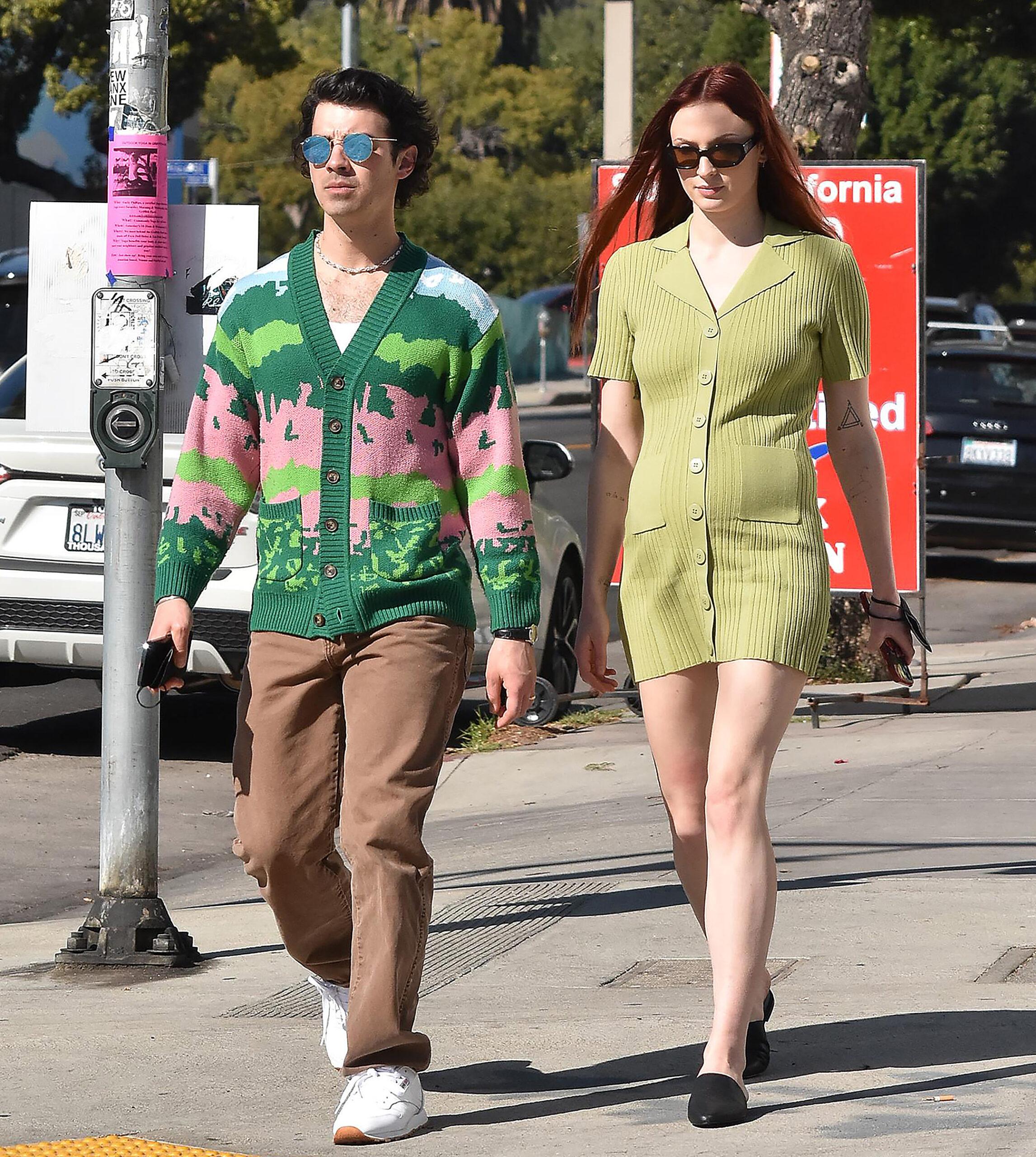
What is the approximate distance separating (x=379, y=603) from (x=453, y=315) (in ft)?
1.94

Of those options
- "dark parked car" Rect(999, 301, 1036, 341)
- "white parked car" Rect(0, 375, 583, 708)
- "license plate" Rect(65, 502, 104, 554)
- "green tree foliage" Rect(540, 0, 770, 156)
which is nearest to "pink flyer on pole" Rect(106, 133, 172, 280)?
"white parked car" Rect(0, 375, 583, 708)

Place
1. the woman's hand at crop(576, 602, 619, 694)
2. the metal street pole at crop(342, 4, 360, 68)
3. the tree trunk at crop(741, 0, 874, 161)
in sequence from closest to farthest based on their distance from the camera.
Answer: the woman's hand at crop(576, 602, 619, 694) → the tree trunk at crop(741, 0, 874, 161) → the metal street pole at crop(342, 4, 360, 68)

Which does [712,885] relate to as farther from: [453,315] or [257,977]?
[257,977]

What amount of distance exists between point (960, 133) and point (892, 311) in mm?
43300

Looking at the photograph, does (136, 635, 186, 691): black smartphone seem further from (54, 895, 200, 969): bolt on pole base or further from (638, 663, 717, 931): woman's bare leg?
(54, 895, 200, 969): bolt on pole base

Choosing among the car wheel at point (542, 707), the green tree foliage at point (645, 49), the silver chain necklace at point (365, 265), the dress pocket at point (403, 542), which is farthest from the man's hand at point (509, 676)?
the green tree foliage at point (645, 49)

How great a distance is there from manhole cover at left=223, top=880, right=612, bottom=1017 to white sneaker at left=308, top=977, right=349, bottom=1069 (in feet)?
2.44

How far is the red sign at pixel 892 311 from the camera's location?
9.59 meters

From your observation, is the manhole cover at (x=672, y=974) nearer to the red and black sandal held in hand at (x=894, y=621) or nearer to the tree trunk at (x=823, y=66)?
the red and black sandal held in hand at (x=894, y=621)

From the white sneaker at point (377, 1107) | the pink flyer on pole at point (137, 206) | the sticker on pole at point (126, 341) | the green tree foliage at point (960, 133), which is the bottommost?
the white sneaker at point (377, 1107)

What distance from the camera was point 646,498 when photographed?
4.25 meters

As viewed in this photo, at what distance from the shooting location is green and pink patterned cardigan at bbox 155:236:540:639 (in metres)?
4.05

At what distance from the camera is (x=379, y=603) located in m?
4.04

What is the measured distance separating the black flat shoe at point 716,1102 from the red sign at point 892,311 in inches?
226
